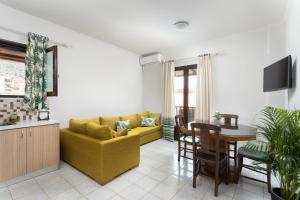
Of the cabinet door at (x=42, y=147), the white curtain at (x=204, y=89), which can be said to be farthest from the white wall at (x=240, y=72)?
the cabinet door at (x=42, y=147)

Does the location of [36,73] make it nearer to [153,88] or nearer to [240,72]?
[153,88]

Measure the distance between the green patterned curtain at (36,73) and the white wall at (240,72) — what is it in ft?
12.2

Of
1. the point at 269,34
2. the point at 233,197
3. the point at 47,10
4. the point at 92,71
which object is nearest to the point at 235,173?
the point at 233,197

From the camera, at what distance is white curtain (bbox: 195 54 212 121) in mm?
3812

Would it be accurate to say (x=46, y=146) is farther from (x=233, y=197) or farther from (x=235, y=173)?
(x=235, y=173)

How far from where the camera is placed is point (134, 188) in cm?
211

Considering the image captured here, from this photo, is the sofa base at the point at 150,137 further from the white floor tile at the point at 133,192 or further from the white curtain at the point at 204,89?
the white floor tile at the point at 133,192

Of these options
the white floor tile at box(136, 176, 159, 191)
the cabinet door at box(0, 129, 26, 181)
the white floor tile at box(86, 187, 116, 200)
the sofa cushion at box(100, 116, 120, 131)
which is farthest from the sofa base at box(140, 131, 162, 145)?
the cabinet door at box(0, 129, 26, 181)

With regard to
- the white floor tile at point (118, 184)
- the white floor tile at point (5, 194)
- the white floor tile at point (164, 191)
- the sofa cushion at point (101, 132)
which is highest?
the sofa cushion at point (101, 132)

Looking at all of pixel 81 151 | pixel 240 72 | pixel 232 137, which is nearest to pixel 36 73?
pixel 81 151

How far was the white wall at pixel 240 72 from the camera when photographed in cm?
323

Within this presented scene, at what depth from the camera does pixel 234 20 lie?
115 inches

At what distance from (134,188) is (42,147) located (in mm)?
1662

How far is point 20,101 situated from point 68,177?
1.64m
